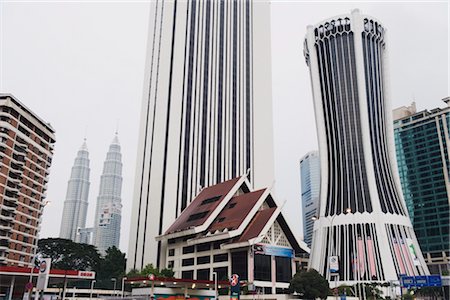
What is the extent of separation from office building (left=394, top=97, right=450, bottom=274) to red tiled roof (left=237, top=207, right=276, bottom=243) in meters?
80.8

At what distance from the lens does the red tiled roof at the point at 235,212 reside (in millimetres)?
69794

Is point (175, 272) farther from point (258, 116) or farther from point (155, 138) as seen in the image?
point (258, 116)

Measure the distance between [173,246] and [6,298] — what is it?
101 ft

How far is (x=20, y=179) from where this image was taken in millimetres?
82125

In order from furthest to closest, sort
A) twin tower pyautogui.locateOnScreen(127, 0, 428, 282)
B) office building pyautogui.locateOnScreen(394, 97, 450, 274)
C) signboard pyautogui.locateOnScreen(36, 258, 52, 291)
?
office building pyautogui.locateOnScreen(394, 97, 450, 274)
twin tower pyautogui.locateOnScreen(127, 0, 428, 282)
signboard pyautogui.locateOnScreen(36, 258, 52, 291)

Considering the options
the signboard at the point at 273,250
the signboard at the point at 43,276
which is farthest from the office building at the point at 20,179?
the signboard at the point at 43,276

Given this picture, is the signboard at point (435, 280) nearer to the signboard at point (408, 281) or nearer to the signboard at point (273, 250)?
the signboard at point (408, 281)

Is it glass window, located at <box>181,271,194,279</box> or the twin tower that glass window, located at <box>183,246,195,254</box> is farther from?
the twin tower

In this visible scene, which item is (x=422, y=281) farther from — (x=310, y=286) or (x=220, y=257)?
(x=220, y=257)

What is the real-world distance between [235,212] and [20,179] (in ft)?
137

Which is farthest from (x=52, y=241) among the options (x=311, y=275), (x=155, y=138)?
Answer: (x=311, y=275)

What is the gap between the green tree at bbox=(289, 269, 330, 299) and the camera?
55.2 metres

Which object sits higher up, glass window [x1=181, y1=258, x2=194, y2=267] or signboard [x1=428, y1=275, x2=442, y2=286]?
glass window [x1=181, y1=258, x2=194, y2=267]

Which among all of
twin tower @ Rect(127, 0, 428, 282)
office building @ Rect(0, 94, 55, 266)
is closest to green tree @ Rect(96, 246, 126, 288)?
twin tower @ Rect(127, 0, 428, 282)
